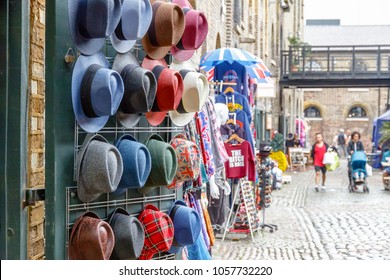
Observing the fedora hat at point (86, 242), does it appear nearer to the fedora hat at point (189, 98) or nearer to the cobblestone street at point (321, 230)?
the fedora hat at point (189, 98)

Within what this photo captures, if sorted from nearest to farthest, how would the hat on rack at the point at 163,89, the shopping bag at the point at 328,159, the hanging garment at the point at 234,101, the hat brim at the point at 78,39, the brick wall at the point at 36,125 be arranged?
1. the hat brim at the point at 78,39
2. the brick wall at the point at 36,125
3. the hat on rack at the point at 163,89
4. the hanging garment at the point at 234,101
5. the shopping bag at the point at 328,159

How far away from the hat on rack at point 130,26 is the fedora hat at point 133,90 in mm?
72

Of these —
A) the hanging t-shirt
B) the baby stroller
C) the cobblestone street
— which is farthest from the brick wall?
the baby stroller

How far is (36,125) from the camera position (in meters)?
4.06

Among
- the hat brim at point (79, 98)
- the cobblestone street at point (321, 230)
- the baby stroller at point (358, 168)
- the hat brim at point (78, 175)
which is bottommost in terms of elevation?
the cobblestone street at point (321, 230)

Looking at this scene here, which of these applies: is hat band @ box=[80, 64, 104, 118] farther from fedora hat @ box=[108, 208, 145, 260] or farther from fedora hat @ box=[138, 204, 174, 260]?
fedora hat @ box=[138, 204, 174, 260]

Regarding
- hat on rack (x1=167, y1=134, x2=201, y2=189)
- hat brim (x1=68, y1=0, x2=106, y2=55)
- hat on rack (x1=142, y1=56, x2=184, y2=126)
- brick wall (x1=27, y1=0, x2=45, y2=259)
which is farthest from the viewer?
hat on rack (x1=167, y1=134, x2=201, y2=189)

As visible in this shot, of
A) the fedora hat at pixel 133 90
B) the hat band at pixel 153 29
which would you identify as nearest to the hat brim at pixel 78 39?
the fedora hat at pixel 133 90

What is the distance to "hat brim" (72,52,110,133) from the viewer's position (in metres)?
3.59

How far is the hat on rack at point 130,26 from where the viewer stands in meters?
3.86

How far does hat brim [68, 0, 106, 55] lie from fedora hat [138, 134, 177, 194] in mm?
754

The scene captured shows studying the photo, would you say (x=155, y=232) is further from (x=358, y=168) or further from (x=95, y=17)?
(x=358, y=168)

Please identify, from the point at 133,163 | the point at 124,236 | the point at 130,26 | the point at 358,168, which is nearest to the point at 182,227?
the point at 124,236

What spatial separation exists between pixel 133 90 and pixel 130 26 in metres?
0.32
